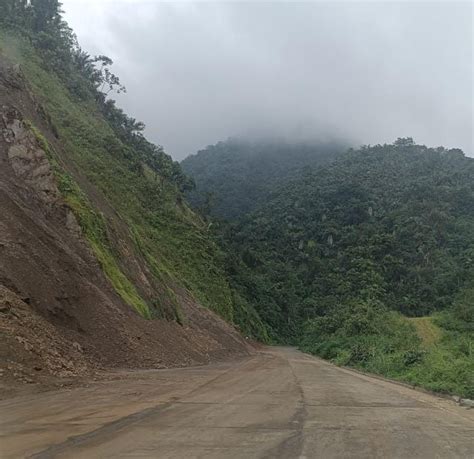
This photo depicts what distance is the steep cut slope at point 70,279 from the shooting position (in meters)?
16.8

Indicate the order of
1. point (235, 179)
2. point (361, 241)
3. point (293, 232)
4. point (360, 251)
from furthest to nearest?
point (235, 179), point (293, 232), point (361, 241), point (360, 251)

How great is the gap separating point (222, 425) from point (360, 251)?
311 feet

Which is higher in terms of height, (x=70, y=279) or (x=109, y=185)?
(x=109, y=185)

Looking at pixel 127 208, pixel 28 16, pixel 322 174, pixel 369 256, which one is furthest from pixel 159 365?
pixel 322 174

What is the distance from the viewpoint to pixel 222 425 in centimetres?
977

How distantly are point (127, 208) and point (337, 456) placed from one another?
1928 inches

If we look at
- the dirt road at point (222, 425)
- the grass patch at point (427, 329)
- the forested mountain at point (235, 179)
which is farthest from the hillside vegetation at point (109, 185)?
the forested mountain at point (235, 179)

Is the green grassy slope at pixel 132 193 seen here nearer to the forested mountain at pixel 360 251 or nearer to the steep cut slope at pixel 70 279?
the steep cut slope at pixel 70 279

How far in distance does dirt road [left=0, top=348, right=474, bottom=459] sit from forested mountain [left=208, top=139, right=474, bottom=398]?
34.1 metres

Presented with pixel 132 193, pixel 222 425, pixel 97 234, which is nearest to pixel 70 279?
pixel 97 234

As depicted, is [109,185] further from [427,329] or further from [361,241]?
[361,241]

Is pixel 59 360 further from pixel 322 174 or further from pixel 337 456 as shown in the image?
pixel 322 174

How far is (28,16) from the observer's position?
2928 inches

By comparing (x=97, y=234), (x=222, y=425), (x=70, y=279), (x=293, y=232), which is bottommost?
(x=222, y=425)
